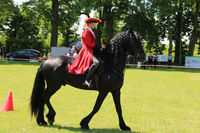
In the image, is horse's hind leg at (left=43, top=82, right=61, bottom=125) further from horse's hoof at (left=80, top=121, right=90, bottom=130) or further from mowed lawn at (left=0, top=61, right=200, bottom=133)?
horse's hoof at (left=80, top=121, right=90, bottom=130)

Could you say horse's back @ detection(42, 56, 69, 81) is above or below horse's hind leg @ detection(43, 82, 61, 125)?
above

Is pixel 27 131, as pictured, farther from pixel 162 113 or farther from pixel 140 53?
pixel 162 113

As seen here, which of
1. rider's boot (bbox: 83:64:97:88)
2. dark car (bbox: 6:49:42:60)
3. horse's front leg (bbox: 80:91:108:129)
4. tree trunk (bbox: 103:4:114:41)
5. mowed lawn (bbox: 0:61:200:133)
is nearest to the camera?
rider's boot (bbox: 83:64:97:88)

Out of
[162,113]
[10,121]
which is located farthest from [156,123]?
[10,121]

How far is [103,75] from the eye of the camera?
5969 millimetres

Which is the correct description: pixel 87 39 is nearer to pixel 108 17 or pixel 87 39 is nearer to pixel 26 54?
pixel 26 54

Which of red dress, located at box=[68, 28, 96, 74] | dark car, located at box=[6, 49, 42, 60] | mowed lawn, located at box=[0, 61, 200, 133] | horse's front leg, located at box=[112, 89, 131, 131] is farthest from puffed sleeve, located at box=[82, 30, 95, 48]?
dark car, located at box=[6, 49, 42, 60]

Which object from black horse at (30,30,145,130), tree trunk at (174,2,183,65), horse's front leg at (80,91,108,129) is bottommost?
horse's front leg at (80,91,108,129)

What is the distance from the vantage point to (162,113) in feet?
27.2

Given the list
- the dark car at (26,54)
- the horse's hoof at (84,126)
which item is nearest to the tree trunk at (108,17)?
the dark car at (26,54)

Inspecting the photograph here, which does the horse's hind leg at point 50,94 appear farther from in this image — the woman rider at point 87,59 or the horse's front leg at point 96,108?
the horse's front leg at point 96,108

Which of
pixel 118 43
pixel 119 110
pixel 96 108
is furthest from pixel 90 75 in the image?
pixel 119 110

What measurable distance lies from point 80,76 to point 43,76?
Result: 1205 millimetres

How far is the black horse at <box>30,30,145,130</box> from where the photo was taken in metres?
5.94
